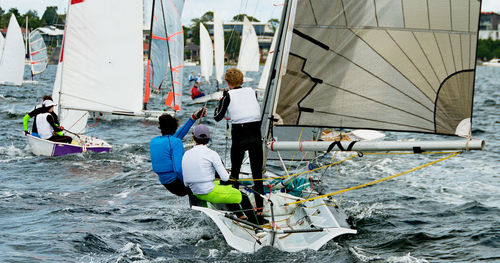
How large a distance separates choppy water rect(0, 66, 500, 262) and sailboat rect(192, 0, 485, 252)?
895mm

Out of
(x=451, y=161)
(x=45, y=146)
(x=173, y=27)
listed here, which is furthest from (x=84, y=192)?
(x=173, y=27)

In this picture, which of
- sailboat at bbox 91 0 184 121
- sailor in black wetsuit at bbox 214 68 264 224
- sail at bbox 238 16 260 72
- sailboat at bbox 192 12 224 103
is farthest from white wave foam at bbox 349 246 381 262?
sail at bbox 238 16 260 72

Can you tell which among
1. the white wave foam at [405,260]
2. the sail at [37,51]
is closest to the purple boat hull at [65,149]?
the white wave foam at [405,260]

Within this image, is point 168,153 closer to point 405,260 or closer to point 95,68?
point 405,260

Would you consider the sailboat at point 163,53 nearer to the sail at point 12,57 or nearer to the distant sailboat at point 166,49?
the distant sailboat at point 166,49

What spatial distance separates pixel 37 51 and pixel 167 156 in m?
36.6

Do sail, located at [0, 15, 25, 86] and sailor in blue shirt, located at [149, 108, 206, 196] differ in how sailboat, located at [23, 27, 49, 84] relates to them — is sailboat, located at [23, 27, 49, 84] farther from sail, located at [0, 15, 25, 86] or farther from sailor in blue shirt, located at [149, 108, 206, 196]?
sailor in blue shirt, located at [149, 108, 206, 196]

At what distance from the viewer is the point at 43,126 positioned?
12797 millimetres

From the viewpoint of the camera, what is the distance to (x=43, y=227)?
7723 millimetres

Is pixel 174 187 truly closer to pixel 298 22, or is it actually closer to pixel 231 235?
pixel 231 235

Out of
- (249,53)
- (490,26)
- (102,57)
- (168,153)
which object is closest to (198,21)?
(490,26)

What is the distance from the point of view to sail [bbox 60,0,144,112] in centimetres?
1392

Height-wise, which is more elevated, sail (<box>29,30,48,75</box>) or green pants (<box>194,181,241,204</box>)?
sail (<box>29,30,48,75</box>)

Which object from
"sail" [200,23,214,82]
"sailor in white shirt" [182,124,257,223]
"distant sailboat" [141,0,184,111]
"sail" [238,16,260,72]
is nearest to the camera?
"sailor in white shirt" [182,124,257,223]
